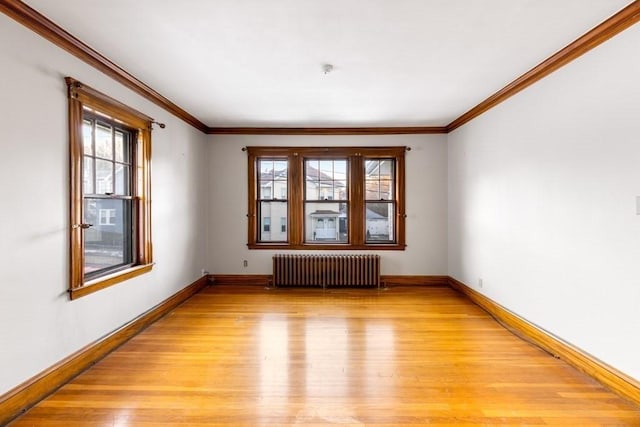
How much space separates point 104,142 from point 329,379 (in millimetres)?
2987

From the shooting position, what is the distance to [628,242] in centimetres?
230

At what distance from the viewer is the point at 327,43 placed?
264cm

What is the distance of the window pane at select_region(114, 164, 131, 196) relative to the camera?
350 centimetres

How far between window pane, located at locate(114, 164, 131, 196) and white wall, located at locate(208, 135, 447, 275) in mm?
2006

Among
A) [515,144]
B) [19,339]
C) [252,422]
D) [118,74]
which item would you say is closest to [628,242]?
[515,144]

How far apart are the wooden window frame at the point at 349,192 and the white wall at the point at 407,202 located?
103mm

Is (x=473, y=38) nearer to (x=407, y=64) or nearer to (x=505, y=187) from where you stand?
(x=407, y=64)

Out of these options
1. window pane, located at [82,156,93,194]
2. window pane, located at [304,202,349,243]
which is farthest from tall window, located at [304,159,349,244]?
window pane, located at [82,156,93,194]

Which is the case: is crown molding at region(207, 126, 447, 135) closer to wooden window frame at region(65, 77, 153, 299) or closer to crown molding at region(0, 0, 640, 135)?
crown molding at region(0, 0, 640, 135)

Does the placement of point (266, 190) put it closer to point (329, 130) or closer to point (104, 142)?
→ point (329, 130)

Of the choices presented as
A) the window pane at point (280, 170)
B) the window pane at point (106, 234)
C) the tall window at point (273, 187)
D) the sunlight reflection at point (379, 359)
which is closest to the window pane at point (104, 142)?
the window pane at point (106, 234)

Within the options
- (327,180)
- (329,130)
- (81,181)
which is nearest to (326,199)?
(327,180)

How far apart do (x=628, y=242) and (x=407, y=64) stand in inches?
85.2

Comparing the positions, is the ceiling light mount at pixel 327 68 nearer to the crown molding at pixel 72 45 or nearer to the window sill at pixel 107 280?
the crown molding at pixel 72 45
